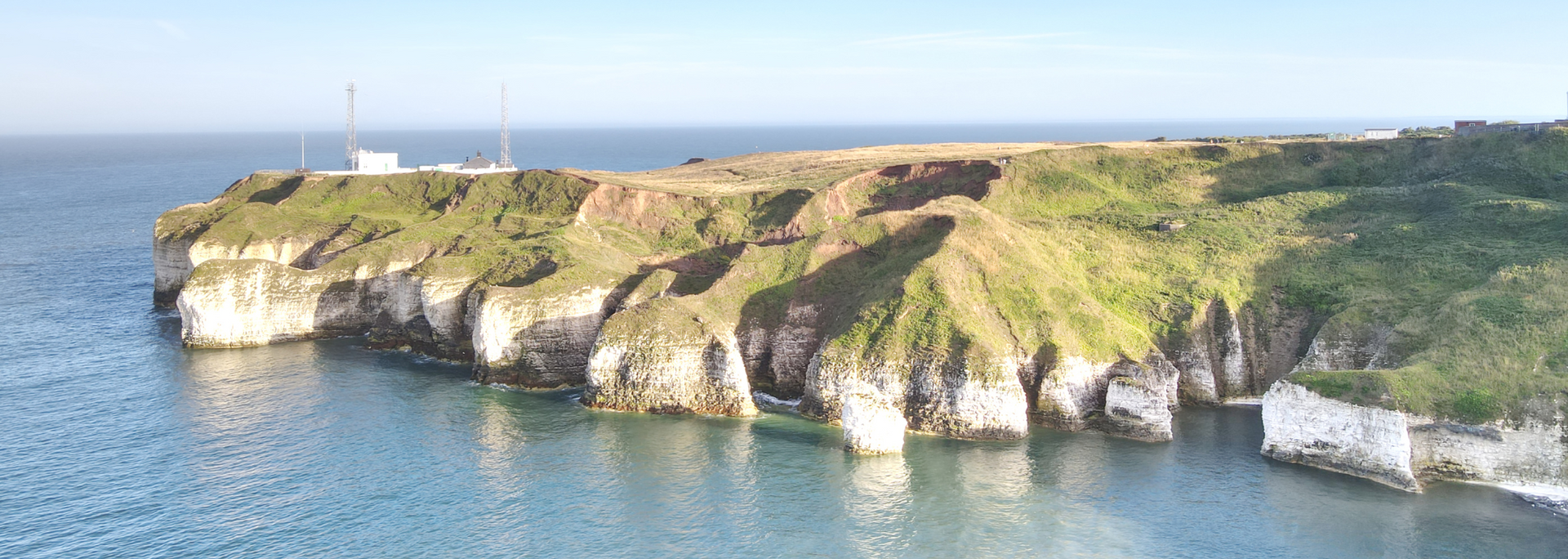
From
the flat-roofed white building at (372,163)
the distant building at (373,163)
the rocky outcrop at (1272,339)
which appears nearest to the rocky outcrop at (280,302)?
the flat-roofed white building at (372,163)

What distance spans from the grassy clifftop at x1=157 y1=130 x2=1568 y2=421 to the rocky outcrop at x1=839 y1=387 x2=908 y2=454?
335 centimetres

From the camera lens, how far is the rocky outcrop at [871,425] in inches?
1617

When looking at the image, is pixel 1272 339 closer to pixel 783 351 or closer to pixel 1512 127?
pixel 783 351

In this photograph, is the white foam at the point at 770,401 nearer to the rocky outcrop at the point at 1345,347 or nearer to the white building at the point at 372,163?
the rocky outcrop at the point at 1345,347

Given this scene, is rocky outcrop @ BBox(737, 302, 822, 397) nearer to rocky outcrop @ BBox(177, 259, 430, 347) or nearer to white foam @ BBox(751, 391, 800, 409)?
white foam @ BBox(751, 391, 800, 409)

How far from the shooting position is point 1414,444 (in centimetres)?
3784

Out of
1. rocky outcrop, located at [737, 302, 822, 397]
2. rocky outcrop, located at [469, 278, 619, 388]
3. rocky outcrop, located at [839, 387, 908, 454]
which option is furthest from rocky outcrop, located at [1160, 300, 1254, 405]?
rocky outcrop, located at [469, 278, 619, 388]

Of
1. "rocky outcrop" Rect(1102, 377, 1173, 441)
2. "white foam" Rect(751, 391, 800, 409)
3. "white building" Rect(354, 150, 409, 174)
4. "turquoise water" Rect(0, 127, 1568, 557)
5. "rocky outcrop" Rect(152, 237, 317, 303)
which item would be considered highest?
"white building" Rect(354, 150, 409, 174)

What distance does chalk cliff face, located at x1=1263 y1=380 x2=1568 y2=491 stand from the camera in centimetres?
3625

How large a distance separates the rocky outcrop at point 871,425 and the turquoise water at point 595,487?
0.63 m

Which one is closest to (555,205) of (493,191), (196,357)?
(493,191)

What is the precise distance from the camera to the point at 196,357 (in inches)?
2281

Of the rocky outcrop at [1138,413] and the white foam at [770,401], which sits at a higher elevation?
the rocky outcrop at [1138,413]

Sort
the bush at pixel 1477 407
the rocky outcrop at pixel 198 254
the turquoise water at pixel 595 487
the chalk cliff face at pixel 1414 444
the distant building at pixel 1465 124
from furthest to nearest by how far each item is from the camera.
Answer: the distant building at pixel 1465 124 < the rocky outcrop at pixel 198 254 < the bush at pixel 1477 407 < the chalk cliff face at pixel 1414 444 < the turquoise water at pixel 595 487
